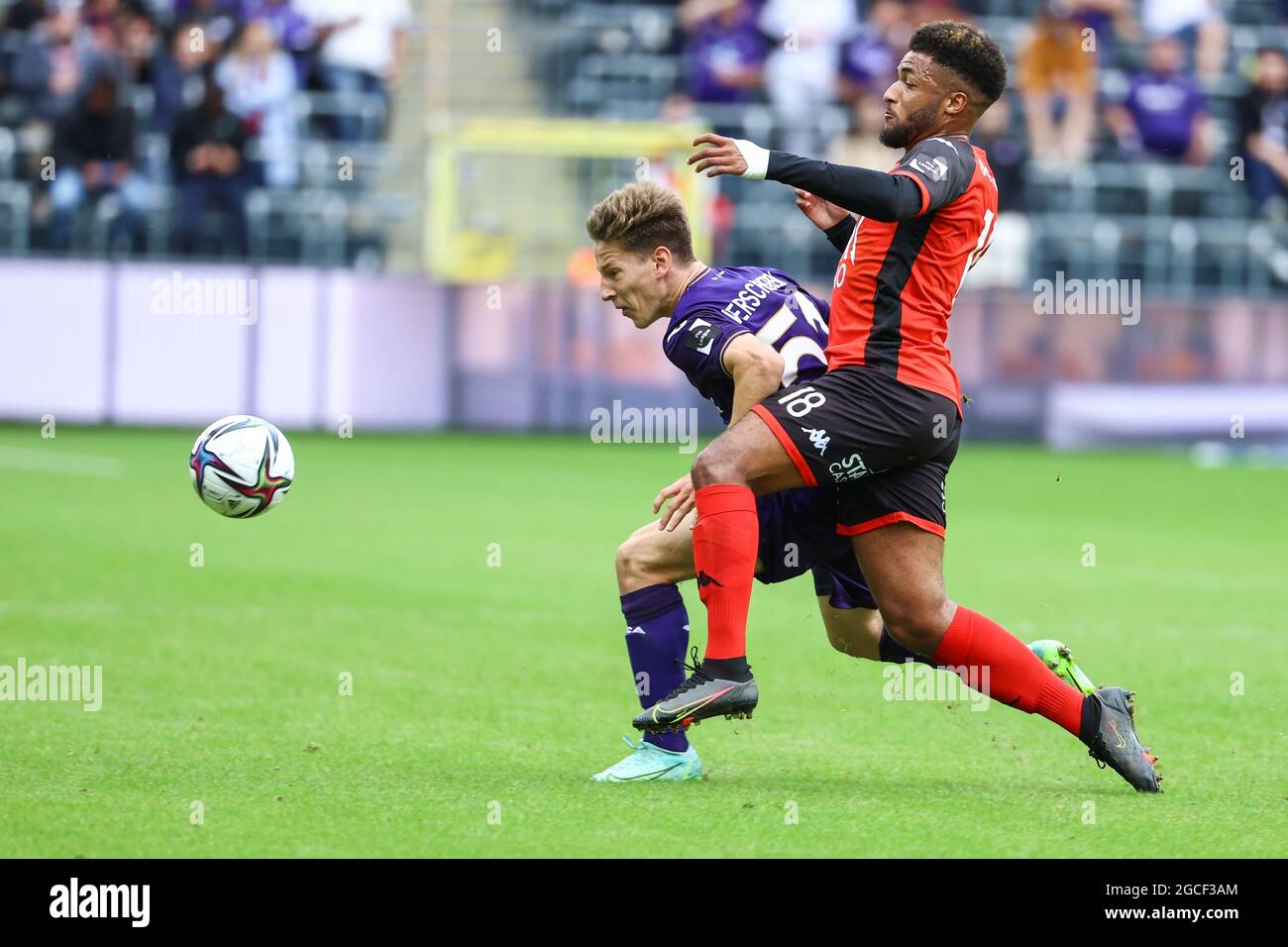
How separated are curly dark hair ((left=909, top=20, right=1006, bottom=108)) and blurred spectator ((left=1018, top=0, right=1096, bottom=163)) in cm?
1763

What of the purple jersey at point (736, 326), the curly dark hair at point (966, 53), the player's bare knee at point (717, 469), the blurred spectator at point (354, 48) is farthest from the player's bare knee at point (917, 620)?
the blurred spectator at point (354, 48)

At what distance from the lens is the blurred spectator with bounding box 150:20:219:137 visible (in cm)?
2197

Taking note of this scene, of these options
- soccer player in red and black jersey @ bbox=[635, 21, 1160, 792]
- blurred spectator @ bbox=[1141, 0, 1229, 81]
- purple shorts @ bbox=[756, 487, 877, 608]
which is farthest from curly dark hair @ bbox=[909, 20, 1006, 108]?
blurred spectator @ bbox=[1141, 0, 1229, 81]

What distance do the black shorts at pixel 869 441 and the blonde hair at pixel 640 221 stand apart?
25.0 inches

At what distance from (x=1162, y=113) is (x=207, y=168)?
1133 cm

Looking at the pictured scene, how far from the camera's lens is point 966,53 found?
5418 mm

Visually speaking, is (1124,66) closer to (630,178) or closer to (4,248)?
(630,178)

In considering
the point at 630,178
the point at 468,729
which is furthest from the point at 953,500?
the point at 468,729

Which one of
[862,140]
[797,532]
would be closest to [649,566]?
[797,532]

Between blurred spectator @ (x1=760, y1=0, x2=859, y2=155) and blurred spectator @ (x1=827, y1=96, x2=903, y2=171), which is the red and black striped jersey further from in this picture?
blurred spectator @ (x1=760, y1=0, x2=859, y2=155)

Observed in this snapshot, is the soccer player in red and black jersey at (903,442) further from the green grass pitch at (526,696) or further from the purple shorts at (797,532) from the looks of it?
the green grass pitch at (526,696)

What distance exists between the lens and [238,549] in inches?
462
